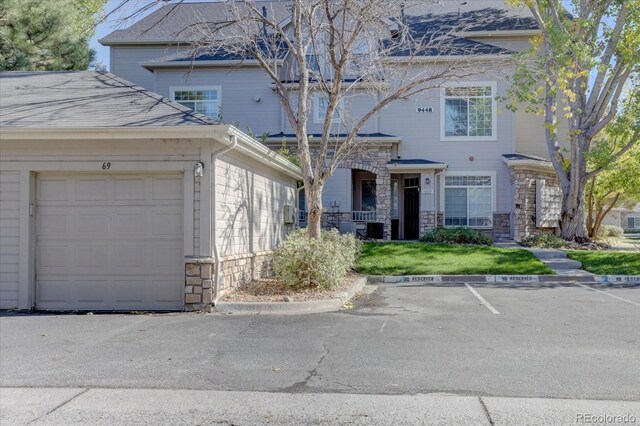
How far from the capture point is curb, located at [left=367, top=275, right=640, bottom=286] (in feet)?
47.6

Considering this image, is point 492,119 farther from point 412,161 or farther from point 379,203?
point 379,203

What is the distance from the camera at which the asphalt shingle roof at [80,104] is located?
10094 millimetres

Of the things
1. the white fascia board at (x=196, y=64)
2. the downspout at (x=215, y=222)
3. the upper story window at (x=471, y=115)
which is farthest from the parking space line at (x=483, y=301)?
the white fascia board at (x=196, y=64)

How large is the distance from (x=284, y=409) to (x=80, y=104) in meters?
8.35

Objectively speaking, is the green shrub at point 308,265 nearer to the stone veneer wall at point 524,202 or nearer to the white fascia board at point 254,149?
the white fascia board at point 254,149

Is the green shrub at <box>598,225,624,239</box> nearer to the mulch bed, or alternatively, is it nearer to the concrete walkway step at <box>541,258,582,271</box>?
the concrete walkway step at <box>541,258,582,271</box>

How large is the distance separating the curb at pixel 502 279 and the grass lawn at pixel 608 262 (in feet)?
2.29

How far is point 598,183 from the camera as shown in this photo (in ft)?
81.1

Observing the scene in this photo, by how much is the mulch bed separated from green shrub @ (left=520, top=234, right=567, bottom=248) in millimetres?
9991

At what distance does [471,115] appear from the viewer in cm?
2212

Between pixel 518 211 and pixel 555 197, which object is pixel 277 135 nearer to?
pixel 518 211

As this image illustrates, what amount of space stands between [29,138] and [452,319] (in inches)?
315

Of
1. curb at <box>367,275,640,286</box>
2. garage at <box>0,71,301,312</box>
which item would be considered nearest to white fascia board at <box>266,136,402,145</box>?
curb at <box>367,275,640,286</box>

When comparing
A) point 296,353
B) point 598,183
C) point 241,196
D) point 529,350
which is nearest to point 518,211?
point 598,183
